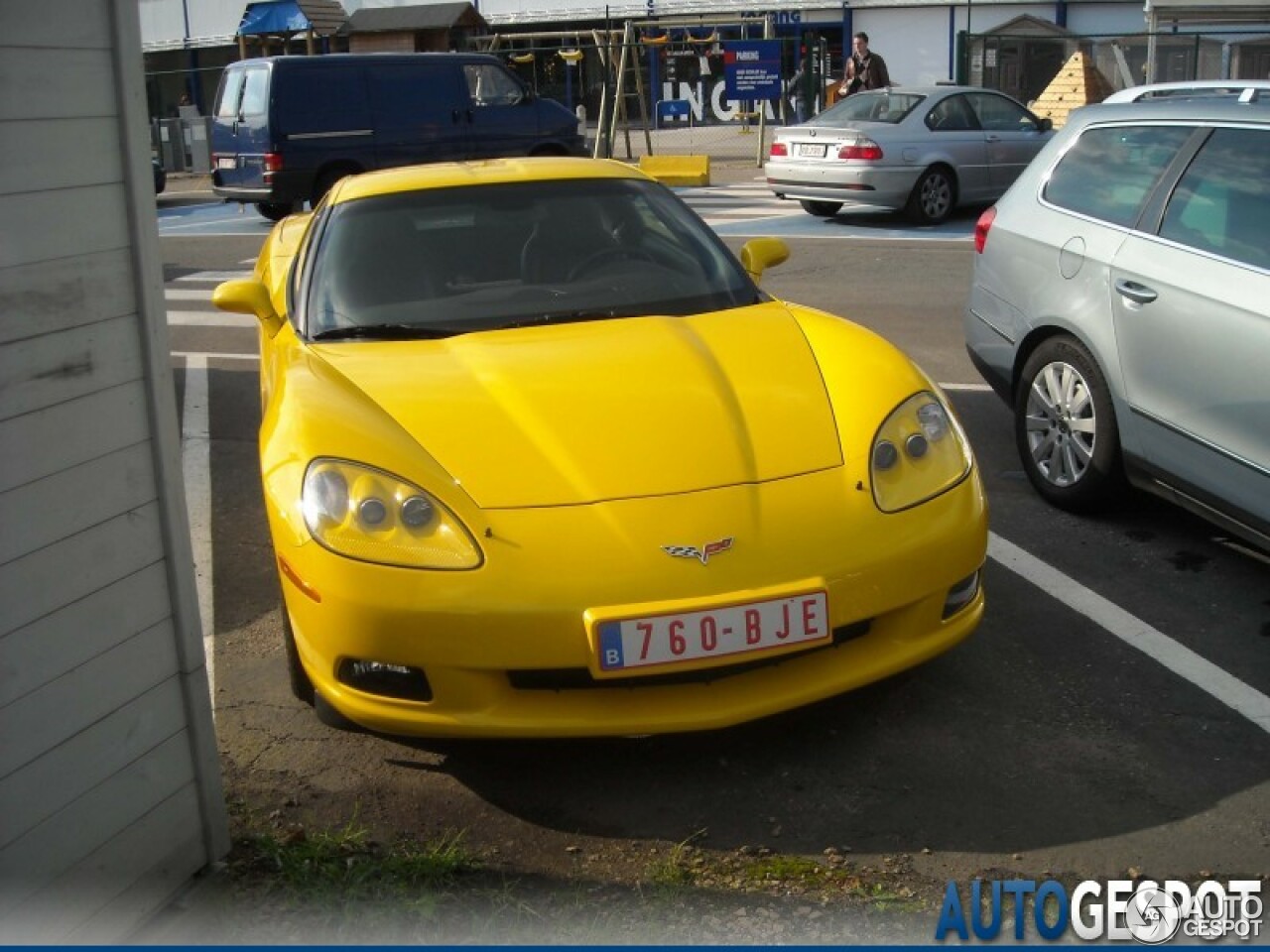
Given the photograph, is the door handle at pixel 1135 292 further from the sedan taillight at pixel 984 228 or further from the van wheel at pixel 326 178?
the van wheel at pixel 326 178

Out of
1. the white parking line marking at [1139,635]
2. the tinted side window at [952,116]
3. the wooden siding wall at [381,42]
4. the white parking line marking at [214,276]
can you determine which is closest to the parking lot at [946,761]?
the white parking line marking at [1139,635]

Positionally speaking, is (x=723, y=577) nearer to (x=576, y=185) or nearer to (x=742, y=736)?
(x=742, y=736)

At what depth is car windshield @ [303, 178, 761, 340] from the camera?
4.48 m

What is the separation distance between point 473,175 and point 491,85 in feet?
43.8

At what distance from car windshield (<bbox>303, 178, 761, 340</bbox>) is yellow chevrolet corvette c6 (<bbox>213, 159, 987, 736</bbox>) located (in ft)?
0.31

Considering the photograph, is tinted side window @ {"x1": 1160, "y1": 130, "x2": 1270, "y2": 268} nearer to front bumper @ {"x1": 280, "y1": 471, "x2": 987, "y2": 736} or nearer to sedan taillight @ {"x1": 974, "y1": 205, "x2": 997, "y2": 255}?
sedan taillight @ {"x1": 974, "y1": 205, "x2": 997, "y2": 255}

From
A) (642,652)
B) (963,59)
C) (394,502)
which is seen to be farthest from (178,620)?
(963,59)

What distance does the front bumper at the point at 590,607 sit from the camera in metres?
Result: 3.16

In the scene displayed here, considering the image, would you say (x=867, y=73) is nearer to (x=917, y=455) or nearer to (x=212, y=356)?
(x=212, y=356)

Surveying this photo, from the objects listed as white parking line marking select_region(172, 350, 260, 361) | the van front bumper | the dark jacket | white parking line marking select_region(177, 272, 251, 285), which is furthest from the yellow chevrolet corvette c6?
the dark jacket

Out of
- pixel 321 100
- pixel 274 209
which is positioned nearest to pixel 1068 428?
pixel 321 100

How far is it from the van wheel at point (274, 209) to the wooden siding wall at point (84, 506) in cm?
1453

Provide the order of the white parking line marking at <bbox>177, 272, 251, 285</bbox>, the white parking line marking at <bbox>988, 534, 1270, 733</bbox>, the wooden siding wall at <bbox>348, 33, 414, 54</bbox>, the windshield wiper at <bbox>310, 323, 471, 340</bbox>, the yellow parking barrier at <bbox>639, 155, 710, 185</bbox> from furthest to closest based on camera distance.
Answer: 1. the wooden siding wall at <bbox>348, 33, 414, 54</bbox>
2. the yellow parking barrier at <bbox>639, 155, 710, 185</bbox>
3. the white parking line marking at <bbox>177, 272, 251, 285</bbox>
4. the windshield wiper at <bbox>310, 323, 471, 340</bbox>
5. the white parking line marking at <bbox>988, 534, 1270, 733</bbox>

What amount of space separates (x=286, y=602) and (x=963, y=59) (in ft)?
71.4
